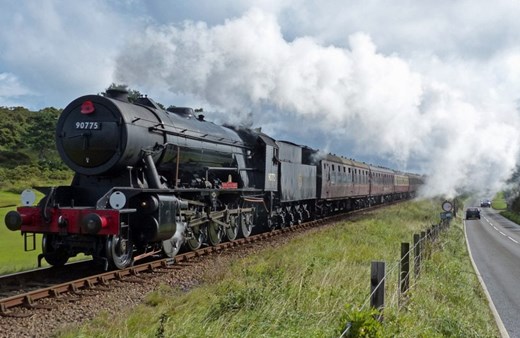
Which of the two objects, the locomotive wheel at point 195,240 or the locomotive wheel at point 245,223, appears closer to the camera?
the locomotive wheel at point 195,240

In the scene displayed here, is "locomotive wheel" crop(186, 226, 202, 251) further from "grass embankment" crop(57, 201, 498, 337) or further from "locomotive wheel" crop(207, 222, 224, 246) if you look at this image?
"grass embankment" crop(57, 201, 498, 337)

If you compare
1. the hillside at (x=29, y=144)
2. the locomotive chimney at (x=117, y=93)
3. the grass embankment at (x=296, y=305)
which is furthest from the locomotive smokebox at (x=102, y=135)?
the hillside at (x=29, y=144)

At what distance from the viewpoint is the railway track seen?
7734 millimetres

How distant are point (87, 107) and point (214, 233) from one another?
533 cm

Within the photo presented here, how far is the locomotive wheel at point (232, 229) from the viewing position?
51.8 ft

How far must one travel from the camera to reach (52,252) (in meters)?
10.8

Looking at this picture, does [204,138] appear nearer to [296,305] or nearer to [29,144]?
[296,305]

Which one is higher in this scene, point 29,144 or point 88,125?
point 29,144

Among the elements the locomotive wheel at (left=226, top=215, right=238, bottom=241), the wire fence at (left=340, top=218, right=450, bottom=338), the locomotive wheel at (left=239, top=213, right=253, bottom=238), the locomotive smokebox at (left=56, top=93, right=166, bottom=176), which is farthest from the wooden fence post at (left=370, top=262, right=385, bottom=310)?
the locomotive wheel at (left=239, top=213, right=253, bottom=238)

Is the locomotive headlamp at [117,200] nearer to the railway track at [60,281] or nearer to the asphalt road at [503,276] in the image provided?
the railway track at [60,281]

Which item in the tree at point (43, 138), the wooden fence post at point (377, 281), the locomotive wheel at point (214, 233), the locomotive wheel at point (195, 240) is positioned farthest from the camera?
the tree at point (43, 138)

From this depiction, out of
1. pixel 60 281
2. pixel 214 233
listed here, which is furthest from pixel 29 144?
pixel 60 281

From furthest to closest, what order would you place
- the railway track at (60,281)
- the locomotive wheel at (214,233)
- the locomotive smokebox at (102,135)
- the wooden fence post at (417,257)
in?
1. the locomotive wheel at (214,233)
2. the locomotive smokebox at (102,135)
3. the wooden fence post at (417,257)
4. the railway track at (60,281)

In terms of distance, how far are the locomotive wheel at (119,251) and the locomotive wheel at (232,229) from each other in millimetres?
5151
